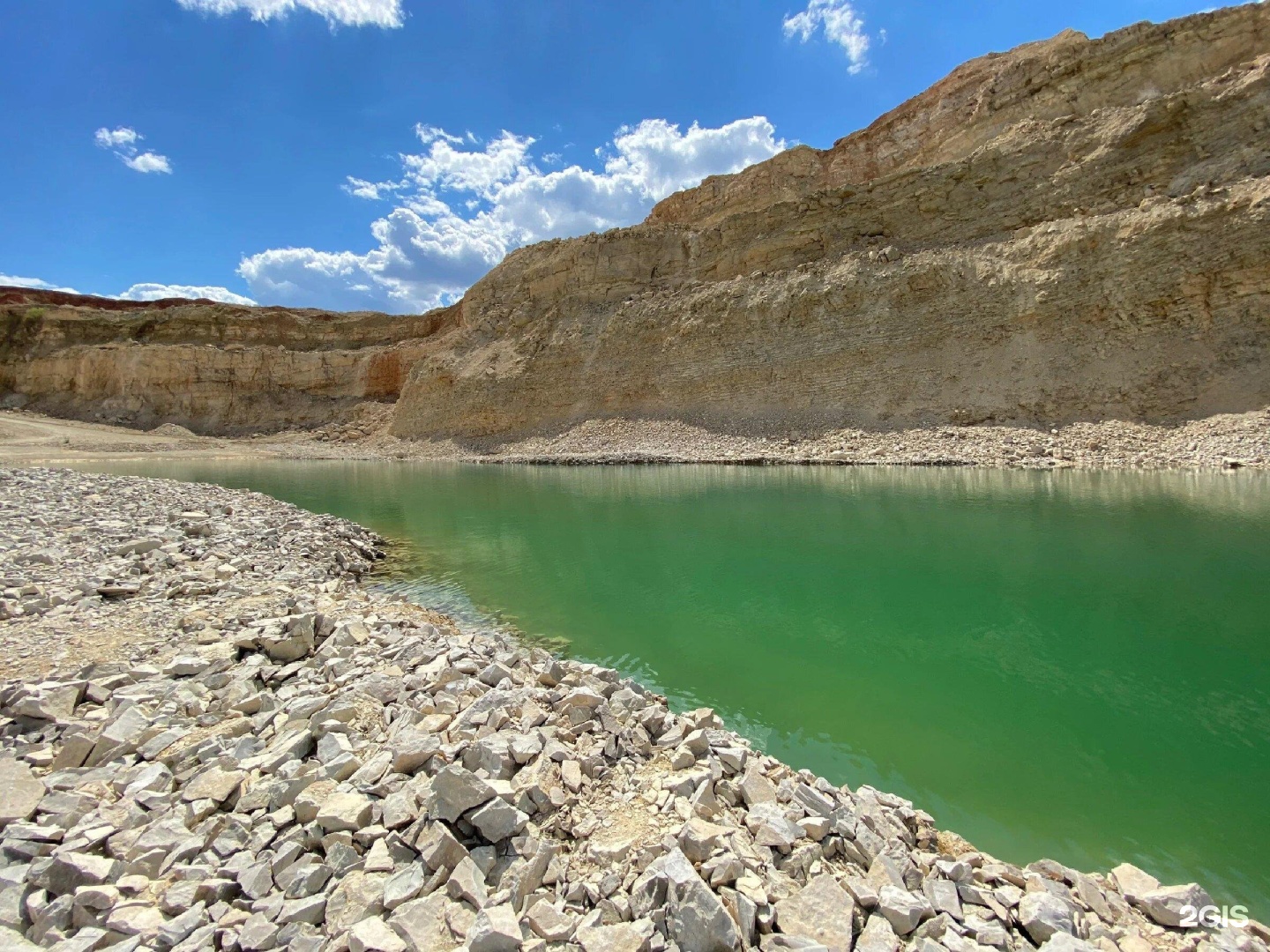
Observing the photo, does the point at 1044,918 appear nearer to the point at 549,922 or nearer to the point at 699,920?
the point at 699,920

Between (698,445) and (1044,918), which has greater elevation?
(698,445)

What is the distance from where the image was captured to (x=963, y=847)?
314 cm

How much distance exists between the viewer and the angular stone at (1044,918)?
2.31 metres

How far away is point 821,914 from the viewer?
7.54ft

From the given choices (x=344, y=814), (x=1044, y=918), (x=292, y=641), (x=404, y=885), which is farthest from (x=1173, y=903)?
(x=292, y=641)

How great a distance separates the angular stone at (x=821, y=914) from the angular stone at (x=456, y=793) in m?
1.34

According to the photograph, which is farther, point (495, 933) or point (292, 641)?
point (292, 641)

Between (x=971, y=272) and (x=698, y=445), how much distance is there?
49.1 feet

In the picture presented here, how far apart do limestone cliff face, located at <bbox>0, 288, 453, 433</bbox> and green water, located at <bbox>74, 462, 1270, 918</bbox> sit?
41.6m

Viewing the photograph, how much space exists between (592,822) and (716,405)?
31.0 metres

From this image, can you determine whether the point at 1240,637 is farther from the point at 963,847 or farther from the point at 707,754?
the point at 707,754

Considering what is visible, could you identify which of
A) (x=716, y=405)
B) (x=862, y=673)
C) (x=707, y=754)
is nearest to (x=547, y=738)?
(x=707, y=754)

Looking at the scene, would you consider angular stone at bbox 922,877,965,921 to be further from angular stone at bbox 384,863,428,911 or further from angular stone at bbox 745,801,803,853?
angular stone at bbox 384,863,428,911

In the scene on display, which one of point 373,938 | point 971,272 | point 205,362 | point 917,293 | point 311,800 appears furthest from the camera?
point 205,362
